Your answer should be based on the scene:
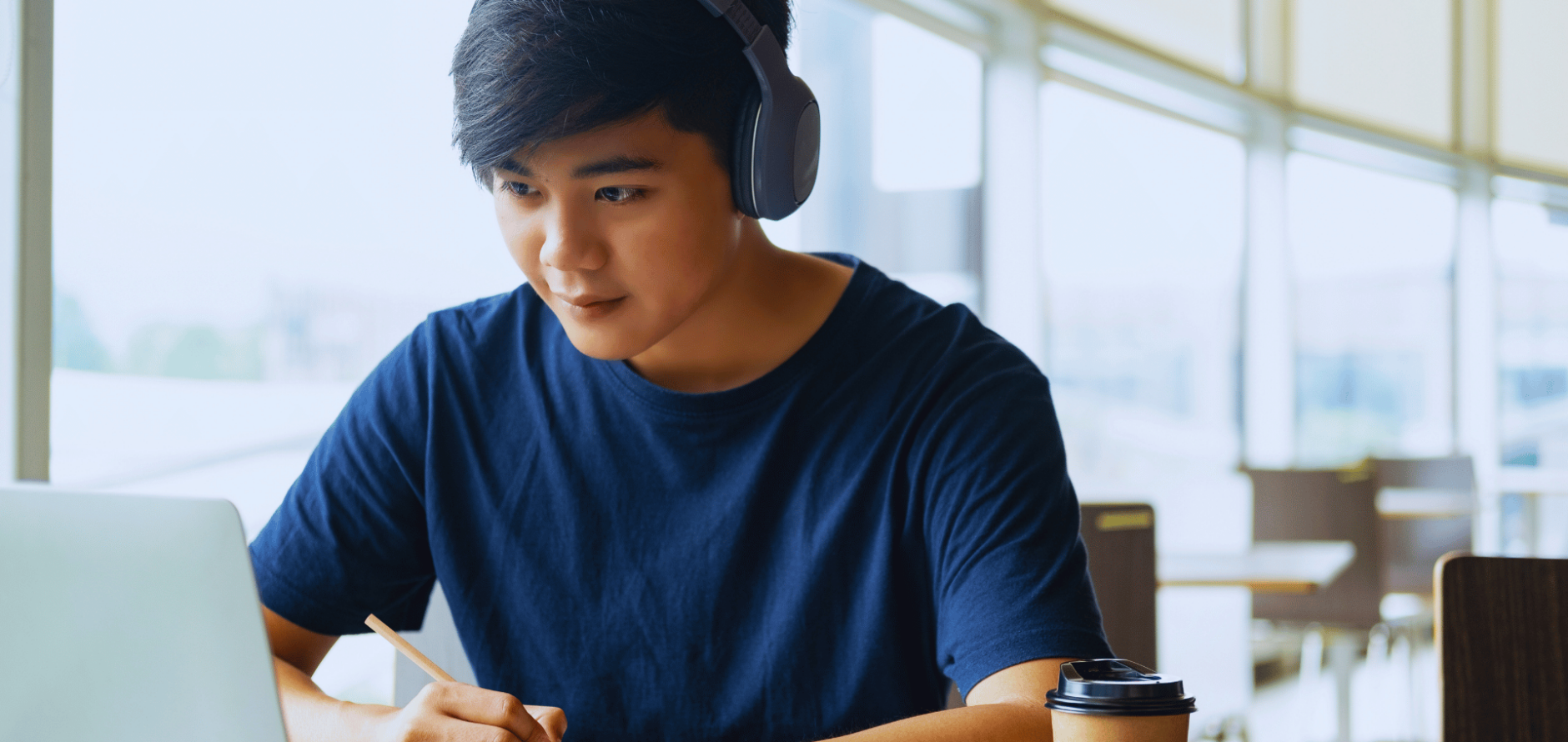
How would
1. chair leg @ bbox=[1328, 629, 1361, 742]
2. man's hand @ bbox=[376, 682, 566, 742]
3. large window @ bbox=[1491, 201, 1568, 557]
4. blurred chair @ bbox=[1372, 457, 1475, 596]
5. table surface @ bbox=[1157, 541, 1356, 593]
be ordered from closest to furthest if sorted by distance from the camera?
man's hand @ bbox=[376, 682, 566, 742]
table surface @ bbox=[1157, 541, 1356, 593]
chair leg @ bbox=[1328, 629, 1361, 742]
blurred chair @ bbox=[1372, 457, 1475, 596]
large window @ bbox=[1491, 201, 1568, 557]

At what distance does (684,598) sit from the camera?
3.50 ft

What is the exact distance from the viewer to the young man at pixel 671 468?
875mm

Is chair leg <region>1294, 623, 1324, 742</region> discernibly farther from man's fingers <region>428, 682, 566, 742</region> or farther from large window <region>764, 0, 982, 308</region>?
man's fingers <region>428, 682, 566, 742</region>

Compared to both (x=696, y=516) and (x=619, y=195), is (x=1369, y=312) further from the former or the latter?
(x=619, y=195)

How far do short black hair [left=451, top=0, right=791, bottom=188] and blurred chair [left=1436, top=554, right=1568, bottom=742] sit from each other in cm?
84

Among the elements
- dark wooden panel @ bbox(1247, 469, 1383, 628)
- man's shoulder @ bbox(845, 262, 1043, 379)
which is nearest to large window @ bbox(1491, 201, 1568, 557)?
dark wooden panel @ bbox(1247, 469, 1383, 628)

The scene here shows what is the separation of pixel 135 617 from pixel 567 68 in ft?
1.51

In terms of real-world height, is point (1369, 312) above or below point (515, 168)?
above

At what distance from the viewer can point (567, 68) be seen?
844 millimetres

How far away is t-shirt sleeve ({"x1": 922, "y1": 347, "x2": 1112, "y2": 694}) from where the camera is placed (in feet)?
2.90

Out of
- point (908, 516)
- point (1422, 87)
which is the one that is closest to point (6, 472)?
point (908, 516)

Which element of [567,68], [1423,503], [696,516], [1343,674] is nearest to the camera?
[567,68]

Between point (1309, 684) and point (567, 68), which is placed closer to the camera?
point (567, 68)

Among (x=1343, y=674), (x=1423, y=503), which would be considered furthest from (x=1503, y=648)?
(x=1423, y=503)
